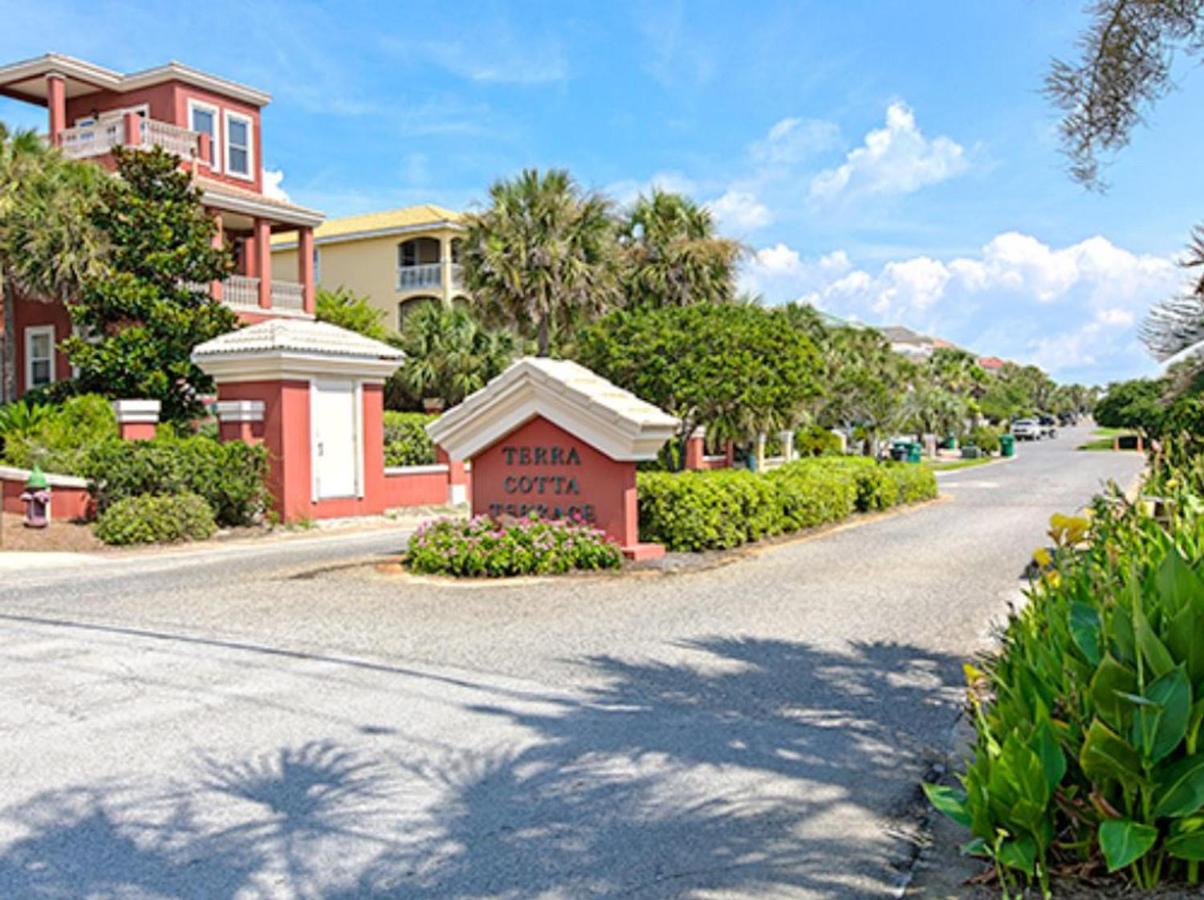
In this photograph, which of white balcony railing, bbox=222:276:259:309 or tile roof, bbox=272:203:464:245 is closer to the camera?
white balcony railing, bbox=222:276:259:309

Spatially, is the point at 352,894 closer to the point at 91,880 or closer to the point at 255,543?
the point at 91,880

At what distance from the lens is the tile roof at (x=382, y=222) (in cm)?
4419

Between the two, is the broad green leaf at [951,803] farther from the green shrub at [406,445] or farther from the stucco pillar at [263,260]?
the stucco pillar at [263,260]

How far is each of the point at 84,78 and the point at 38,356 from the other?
7.80 metres

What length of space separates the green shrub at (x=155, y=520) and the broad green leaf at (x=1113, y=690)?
14971 millimetres

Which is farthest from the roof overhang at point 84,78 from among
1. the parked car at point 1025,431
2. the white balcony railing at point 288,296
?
the parked car at point 1025,431

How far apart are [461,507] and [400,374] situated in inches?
443

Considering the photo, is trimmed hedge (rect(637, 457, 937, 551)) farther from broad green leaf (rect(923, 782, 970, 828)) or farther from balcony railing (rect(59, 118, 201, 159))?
balcony railing (rect(59, 118, 201, 159))

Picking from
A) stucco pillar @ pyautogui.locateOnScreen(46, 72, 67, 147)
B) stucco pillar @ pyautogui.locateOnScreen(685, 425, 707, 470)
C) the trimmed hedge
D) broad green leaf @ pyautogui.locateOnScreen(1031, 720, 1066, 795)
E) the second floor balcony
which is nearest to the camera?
broad green leaf @ pyautogui.locateOnScreen(1031, 720, 1066, 795)

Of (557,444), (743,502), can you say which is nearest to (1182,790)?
(557,444)

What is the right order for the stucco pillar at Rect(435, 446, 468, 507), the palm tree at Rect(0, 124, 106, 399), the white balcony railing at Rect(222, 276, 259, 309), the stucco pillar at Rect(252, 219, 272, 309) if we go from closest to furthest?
the palm tree at Rect(0, 124, 106, 399) → the stucco pillar at Rect(435, 446, 468, 507) → the white balcony railing at Rect(222, 276, 259, 309) → the stucco pillar at Rect(252, 219, 272, 309)

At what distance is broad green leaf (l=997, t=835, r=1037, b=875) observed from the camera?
137 inches

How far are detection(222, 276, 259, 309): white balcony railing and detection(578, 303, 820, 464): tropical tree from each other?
1470 centimetres

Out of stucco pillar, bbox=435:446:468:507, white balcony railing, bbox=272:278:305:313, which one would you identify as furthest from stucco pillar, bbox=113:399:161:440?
white balcony railing, bbox=272:278:305:313
